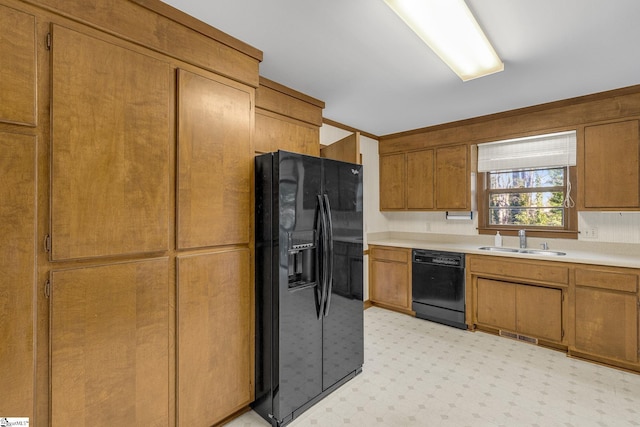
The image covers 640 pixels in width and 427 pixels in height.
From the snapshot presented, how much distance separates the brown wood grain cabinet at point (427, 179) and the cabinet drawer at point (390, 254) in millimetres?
696

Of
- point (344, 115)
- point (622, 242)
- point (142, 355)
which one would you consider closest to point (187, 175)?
point (142, 355)

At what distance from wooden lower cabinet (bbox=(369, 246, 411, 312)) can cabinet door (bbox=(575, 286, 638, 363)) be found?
1.76 metres

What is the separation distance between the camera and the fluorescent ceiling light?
1615mm

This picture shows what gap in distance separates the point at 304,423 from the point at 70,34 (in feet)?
8.30

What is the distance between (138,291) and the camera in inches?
62.3

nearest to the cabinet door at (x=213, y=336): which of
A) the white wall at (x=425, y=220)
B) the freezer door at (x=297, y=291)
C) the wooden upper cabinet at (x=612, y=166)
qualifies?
the freezer door at (x=297, y=291)

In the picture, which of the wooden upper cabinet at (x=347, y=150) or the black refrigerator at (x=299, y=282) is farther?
the wooden upper cabinet at (x=347, y=150)

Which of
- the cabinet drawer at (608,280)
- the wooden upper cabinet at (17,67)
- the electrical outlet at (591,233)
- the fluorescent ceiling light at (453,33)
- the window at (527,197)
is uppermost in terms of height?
the fluorescent ceiling light at (453,33)

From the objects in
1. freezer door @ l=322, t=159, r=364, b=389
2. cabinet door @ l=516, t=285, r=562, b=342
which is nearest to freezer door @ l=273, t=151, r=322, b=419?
freezer door @ l=322, t=159, r=364, b=389

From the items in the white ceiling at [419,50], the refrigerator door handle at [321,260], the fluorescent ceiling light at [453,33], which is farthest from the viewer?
the refrigerator door handle at [321,260]

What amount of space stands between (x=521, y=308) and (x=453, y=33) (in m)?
2.86

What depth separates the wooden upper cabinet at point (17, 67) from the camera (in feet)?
4.00

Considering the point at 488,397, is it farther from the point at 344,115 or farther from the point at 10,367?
the point at 344,115

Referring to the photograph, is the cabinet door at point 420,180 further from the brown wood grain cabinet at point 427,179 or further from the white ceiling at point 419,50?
the white ceiling at point 419,50
